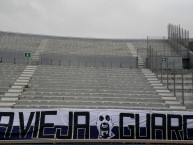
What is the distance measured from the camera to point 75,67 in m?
17.1

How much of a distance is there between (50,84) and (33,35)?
1205 centimetres

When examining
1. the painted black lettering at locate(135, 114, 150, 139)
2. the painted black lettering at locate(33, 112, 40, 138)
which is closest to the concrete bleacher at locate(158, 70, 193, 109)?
the painted black lettering at locate(135, 114, 150, 139)

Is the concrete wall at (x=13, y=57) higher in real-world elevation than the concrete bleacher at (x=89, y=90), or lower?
higher

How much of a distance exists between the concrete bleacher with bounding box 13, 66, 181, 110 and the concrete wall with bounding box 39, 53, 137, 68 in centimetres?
120

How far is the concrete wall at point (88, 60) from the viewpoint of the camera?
707 inches

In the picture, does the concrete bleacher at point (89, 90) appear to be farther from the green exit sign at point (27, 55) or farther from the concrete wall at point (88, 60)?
the green exit sign at point (27, 55)

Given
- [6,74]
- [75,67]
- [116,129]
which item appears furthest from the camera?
[75,67]

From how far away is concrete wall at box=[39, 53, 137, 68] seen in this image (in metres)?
18.0

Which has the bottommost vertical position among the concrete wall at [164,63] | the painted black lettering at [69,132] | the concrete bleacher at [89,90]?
the painted black lettering at [69,132]

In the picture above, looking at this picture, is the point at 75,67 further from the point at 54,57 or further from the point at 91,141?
the point at 91,141

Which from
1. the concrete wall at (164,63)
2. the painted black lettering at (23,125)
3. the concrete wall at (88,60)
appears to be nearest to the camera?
the painted black lettering at (23,125)

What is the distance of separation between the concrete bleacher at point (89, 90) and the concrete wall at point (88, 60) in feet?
3.95

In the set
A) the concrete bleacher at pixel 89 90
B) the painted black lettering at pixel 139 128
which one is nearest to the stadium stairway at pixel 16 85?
the concrete bleacher at pixel 89 90

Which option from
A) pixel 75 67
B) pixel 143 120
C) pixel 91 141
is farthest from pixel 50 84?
pixel 91 141
